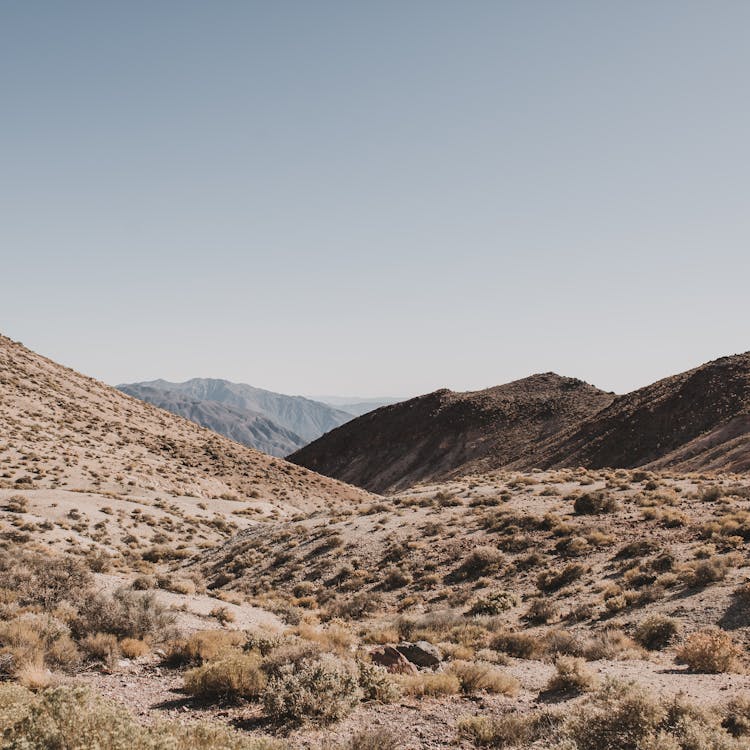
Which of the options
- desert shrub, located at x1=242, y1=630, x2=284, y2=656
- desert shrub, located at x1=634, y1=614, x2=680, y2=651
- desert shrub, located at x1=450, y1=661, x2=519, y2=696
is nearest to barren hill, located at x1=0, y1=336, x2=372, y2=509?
desert shrub, located at x1=242, y1=630, x2=284, y2=656

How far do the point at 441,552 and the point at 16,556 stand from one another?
50.3 feet

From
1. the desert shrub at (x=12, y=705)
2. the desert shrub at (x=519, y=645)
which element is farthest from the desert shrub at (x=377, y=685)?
the desert shrub at (x=12, y=705)

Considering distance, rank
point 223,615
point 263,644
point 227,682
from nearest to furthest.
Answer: point 227,682 < point 263,644 < point 223,615

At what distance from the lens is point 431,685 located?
9.38 m

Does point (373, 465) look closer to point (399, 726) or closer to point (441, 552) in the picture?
point (441, 552)

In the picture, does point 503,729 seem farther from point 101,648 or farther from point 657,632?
point 101,648

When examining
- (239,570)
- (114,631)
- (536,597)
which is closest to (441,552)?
(536,597)

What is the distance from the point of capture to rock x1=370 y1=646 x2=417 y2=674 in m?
10.3

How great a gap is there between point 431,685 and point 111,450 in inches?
1803

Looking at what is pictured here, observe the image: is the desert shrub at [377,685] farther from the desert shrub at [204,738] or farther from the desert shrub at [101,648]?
the desert shrub at [101,648]

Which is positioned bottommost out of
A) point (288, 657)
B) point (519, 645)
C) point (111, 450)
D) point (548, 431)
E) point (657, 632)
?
point (519, 645)

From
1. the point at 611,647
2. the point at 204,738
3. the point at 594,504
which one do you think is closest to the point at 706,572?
the point at 611,647

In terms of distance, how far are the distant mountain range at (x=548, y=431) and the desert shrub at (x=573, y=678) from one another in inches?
1600

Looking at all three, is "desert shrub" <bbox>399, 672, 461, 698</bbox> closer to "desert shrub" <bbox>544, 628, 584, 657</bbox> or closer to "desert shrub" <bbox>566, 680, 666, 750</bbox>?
"desert shrub" <bbox>566, 680, 666, 750</bbox>
